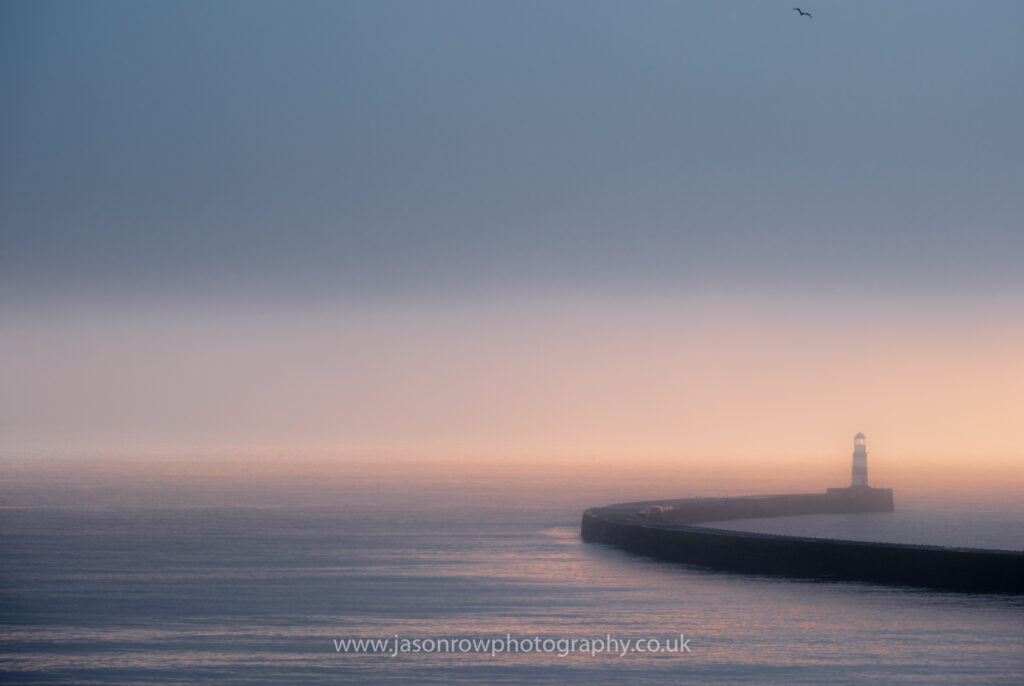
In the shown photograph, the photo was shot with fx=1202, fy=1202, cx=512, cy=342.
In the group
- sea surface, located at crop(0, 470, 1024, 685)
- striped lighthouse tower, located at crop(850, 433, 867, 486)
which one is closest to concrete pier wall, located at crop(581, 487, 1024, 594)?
sea surface, located at crop(0, 470, 1024, 685)

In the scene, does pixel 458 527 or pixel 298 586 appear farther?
pixel 458 527

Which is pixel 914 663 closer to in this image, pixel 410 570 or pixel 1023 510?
pixel 410 570

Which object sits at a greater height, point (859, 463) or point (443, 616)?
point (859, 463)

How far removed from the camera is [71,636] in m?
25.6

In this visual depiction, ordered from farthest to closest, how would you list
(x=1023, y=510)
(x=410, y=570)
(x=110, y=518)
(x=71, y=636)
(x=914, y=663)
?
1. (x=1023, y=510)
2. (x=110, y=518)
3. (x=410, y=570)
4. (x=71, y=636)
5. (x=914, y=663)

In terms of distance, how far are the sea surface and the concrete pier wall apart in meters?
0.69

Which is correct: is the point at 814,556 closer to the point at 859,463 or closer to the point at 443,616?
the point at 443,616

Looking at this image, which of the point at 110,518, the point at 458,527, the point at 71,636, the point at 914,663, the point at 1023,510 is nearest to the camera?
the point at 914,663

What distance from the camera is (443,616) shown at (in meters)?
28.6

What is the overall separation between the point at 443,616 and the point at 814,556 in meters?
12.7

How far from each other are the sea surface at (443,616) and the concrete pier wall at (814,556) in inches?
27.2

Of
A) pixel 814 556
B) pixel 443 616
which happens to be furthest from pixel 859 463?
pixel 443 616

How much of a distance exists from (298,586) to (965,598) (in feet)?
59.4

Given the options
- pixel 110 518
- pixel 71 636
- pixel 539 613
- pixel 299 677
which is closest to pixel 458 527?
pixel 110 518
